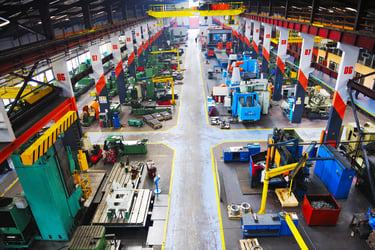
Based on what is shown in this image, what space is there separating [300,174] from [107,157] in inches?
399

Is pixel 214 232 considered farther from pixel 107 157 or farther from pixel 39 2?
pixel 39 2

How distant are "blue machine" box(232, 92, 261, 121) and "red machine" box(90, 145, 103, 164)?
9.78m

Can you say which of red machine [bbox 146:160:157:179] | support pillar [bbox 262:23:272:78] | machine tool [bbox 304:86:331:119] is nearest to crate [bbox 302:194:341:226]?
red machine [bbox 146:160:157:179]

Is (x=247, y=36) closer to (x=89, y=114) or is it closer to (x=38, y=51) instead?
(x=89, y=114)

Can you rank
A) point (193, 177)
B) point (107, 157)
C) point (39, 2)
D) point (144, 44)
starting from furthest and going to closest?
point (144, 44)
point (107, 157)
point (193, 177)
point (39, 2)

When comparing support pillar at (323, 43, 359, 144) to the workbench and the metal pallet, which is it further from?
the metal pallet

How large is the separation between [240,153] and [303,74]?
758 centimetres

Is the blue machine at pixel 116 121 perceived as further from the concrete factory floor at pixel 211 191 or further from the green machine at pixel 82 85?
the green machine at pixel 82 85

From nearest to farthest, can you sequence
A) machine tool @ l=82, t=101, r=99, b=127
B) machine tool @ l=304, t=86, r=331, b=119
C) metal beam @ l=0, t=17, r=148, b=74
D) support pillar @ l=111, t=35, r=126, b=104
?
metal beam @ l=0, t=17, r=148, b=74, machine tool @ l=304, t=86, r=331, b=119, machine tool @ l=82, t=101, r=99, b=127, support pillar @ l=111, t=35, r=126, b=104

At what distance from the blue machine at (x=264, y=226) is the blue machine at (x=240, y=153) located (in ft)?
14.9

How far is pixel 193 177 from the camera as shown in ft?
40.8

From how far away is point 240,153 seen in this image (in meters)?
13.3

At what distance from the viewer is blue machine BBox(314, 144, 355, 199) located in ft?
33.4

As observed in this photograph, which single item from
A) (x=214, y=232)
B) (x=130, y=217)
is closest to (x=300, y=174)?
(x=214, y=232)
